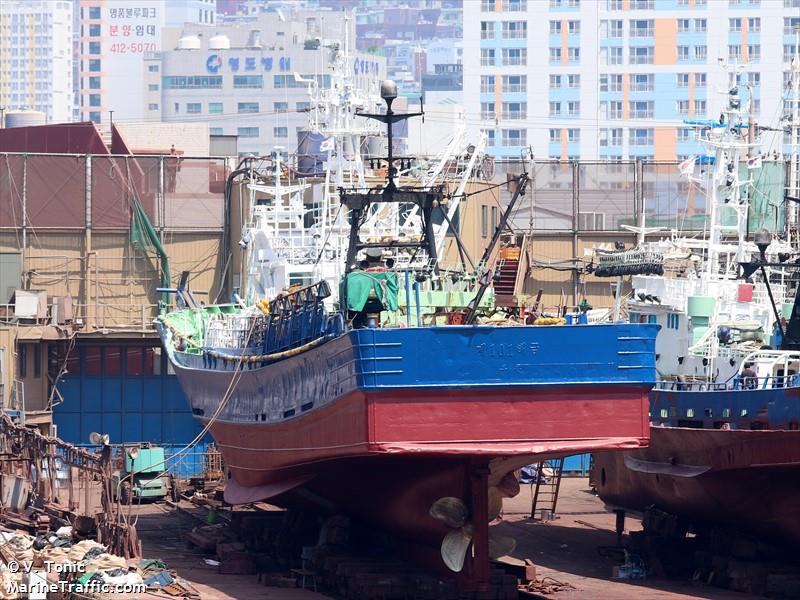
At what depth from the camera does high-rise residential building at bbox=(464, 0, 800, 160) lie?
295 ft

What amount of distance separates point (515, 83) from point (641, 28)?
796 cm

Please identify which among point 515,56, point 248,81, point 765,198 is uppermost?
point 248,81

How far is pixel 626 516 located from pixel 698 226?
21.0 meters

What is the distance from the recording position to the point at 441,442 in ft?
75.4

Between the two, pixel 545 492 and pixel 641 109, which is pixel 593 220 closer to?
pixel 545 492

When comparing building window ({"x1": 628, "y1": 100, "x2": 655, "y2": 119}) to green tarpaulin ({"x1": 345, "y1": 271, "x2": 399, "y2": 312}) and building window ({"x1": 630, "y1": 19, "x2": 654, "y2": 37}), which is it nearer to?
building window ({"x1": 630, "y1": 19, "x2": 654, "y2": 37})

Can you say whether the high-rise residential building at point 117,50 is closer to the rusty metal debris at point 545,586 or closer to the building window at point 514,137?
the building window at point 514,137

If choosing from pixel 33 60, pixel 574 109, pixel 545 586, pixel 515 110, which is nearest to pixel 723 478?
pixel 545 586

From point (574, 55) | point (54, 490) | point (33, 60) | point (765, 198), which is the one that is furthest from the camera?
point (33, 60)

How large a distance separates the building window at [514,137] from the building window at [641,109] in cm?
639

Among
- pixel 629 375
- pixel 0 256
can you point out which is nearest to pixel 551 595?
pixel 629 375

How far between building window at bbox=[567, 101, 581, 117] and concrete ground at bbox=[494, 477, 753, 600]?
182ft

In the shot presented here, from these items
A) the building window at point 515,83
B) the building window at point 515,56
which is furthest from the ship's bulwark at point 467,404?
the building window at point 515,83

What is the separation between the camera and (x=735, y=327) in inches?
1278
